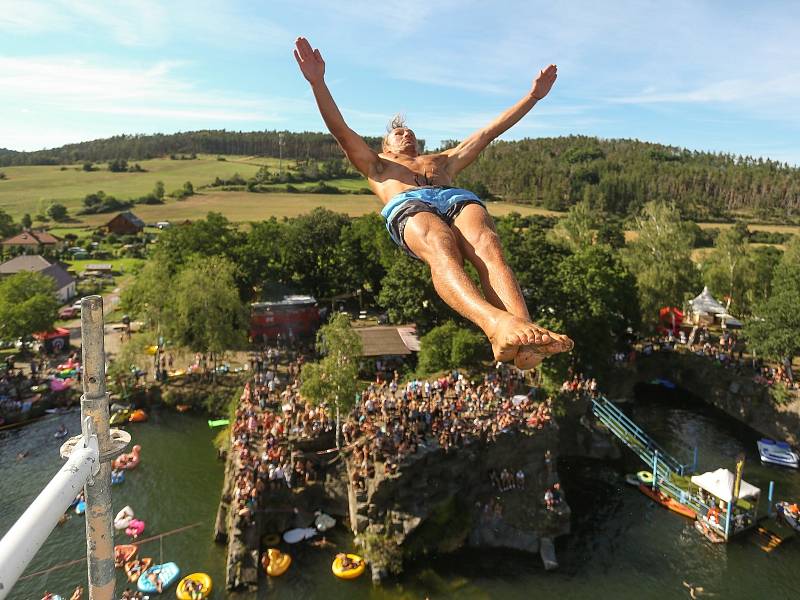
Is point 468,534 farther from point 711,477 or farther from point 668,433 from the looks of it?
point 668,433

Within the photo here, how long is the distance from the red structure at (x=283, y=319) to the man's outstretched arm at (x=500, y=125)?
36946 mm

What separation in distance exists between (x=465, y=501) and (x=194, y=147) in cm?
15257

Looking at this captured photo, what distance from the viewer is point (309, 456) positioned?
2519cm

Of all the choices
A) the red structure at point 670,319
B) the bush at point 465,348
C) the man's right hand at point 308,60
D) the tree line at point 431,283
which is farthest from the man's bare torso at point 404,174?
the red structure at point 670,319

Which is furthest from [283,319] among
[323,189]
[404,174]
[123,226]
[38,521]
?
[323,189]

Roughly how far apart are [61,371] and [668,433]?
38.8 meters

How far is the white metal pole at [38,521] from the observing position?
288 centimetres

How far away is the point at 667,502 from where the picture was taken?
2752cm

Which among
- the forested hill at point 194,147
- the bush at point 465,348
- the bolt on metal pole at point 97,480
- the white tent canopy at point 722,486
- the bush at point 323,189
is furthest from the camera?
the forested hill at point 194,147

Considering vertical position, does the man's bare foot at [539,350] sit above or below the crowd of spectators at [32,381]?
above

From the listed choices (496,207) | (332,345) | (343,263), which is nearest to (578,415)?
(332,345)

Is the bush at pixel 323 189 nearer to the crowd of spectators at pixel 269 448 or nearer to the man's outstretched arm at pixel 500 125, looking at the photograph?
the crowd of spectators at pixel 269 448

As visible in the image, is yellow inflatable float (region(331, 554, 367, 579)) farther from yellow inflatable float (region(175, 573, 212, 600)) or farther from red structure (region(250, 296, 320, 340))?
red structure (region(250, 296, 320, 340))

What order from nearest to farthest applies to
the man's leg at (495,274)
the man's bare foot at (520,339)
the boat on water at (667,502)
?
the man's bare foot at (520,339) → the man's leg at (495,274) → the boat on water at (667,502)
